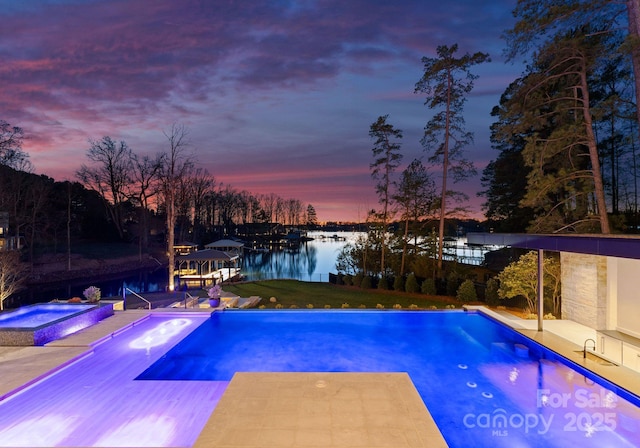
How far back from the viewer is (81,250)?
3288 cm

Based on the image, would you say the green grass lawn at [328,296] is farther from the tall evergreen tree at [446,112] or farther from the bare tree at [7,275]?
the bare tree at [7,275]

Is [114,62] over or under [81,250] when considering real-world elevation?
over

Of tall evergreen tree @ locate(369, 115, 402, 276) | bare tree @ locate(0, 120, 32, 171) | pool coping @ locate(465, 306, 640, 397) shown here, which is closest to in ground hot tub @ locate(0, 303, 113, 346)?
pool coping @ locate(465, 306, 640, 397)

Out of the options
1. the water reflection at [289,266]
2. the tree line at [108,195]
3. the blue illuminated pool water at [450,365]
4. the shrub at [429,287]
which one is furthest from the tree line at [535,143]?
the tree line at [108,195]

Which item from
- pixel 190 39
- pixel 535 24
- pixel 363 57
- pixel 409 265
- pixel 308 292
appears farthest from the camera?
pixel 409 265

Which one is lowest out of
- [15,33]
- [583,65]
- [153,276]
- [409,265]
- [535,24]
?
[153,276]

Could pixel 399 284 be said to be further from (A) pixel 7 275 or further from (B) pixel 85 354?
(A) pixel 7 275

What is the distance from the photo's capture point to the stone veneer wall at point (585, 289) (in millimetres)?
8031

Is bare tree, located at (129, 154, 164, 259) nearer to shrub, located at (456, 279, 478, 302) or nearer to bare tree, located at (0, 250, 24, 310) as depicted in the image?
bare tree, located at (0, 250, 24, 310)

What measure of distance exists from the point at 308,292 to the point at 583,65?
13.4m

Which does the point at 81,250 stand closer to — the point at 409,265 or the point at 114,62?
the point at 114,62

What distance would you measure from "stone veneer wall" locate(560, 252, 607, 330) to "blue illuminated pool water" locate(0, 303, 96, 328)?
1201cm

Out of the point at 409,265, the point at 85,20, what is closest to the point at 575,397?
the point at 409,265

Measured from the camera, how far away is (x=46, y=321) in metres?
8.27
